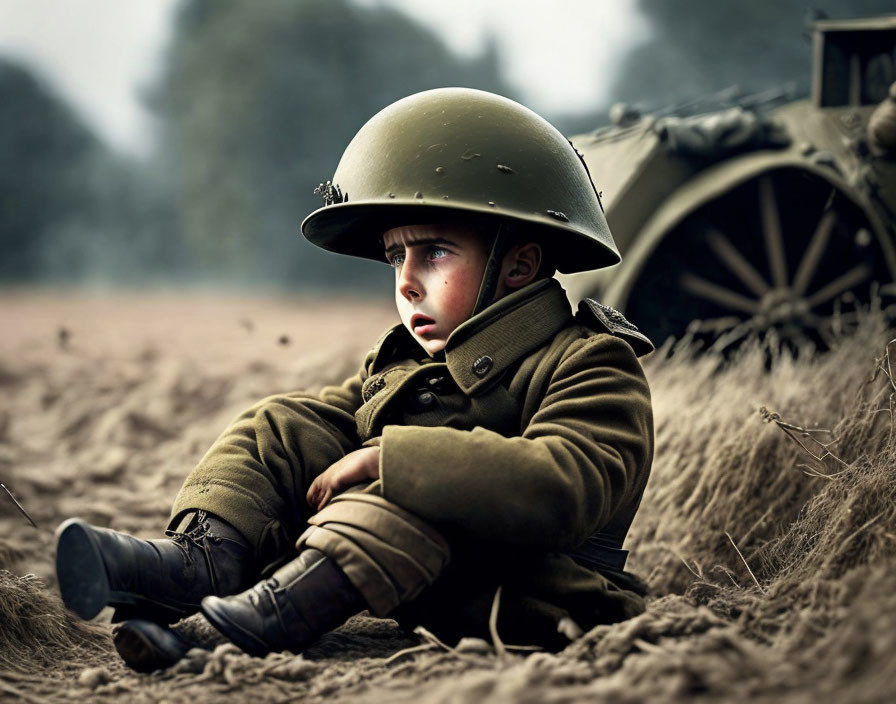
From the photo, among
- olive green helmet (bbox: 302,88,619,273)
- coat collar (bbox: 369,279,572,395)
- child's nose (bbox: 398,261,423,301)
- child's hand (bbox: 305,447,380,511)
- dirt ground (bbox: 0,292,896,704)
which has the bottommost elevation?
dirt ground (bbox: 0,292,896,704)

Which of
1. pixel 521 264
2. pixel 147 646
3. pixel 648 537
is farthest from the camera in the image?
pixel 648 537

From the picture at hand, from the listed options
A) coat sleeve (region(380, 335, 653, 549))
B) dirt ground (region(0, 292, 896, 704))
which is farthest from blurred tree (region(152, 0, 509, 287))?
coat sleeve (region(380, 335, 653, 549))

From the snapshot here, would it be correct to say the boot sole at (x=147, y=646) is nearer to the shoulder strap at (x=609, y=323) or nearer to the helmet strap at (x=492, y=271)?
the helmet strap at (x=492, y=271)

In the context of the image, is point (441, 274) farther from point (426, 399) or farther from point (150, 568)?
point (150, 568)

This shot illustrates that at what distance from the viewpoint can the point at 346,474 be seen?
7.43ft

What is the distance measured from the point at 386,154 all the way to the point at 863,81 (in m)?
3.69

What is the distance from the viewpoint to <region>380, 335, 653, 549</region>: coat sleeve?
2.05 m

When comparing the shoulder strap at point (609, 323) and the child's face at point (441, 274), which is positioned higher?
the child's face at point (441, 274)

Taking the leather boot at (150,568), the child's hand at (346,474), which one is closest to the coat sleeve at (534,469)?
the child's hand at (346,474)

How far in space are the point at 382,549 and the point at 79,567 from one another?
602 mm

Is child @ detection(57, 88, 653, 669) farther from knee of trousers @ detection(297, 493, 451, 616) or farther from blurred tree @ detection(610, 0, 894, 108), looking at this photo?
blurred tree @ detection(610, 0, 894, 108)

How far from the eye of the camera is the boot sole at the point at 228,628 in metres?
2.04

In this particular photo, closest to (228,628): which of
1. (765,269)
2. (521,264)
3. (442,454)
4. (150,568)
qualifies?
(150,568)

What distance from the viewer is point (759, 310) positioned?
18.1 ft
